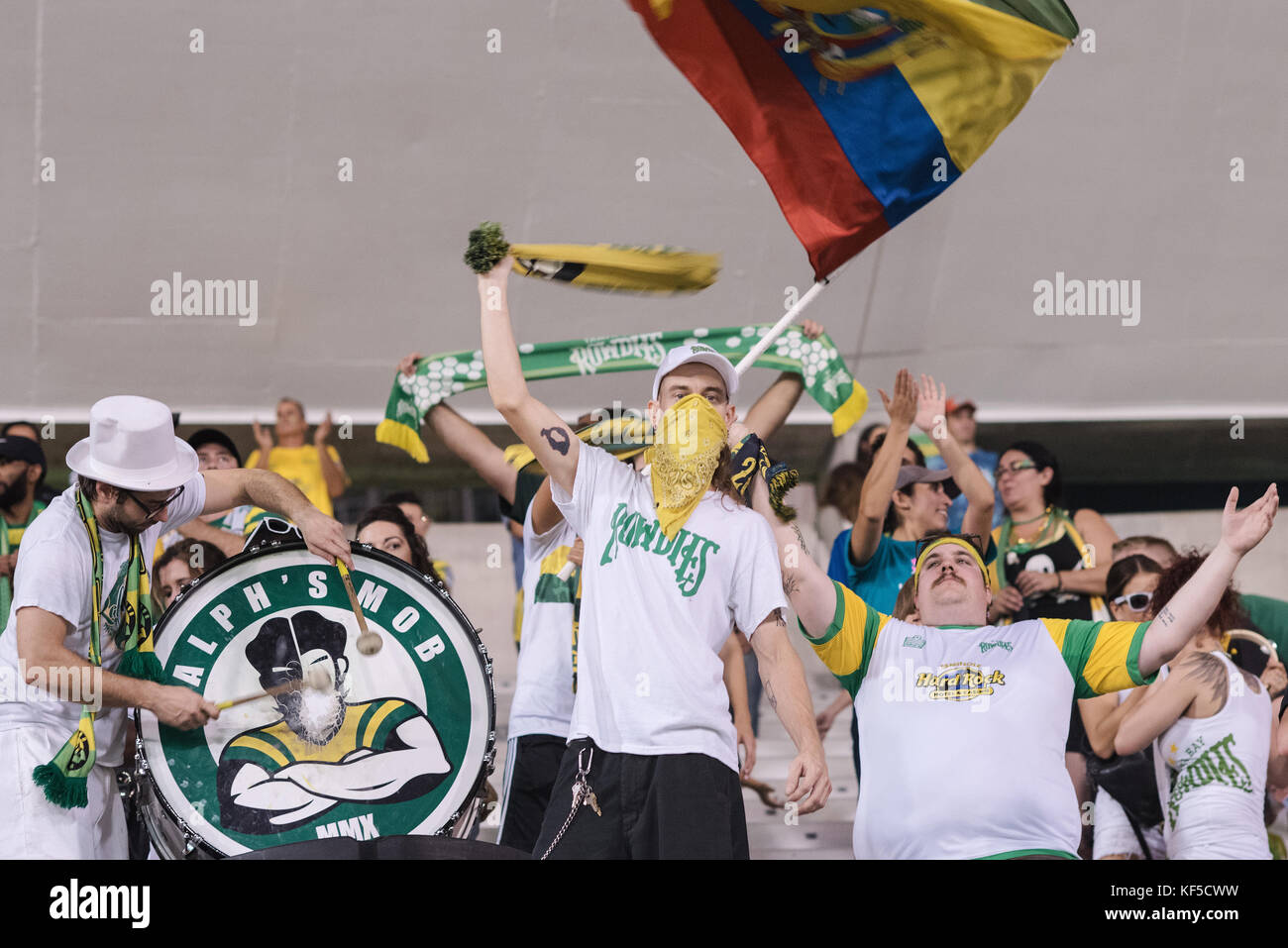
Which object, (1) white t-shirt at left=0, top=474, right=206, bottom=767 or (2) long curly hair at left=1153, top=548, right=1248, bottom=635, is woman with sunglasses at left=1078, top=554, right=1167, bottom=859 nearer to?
(2) long curly hair at left=1153, top=548, right=1248, bottom=635

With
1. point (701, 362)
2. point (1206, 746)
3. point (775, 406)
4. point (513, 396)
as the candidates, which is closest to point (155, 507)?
point (513, 396)

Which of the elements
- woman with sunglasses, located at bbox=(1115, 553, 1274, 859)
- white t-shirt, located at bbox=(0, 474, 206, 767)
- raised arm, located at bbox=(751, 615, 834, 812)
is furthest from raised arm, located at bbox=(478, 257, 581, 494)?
woman with sunglasses, located at bbox=(1115, 553, 1274, 859)

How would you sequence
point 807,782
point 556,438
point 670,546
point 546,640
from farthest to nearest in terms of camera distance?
point 546,640 → point 556,438 → point 670,546 → point 807,782

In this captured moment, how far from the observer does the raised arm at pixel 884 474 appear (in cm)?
530

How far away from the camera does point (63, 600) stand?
3.89 meters

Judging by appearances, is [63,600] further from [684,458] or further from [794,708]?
[794,708]

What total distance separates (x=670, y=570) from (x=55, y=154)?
24.6 ft

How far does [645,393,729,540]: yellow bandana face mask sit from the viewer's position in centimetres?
370

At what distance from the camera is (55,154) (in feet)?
31.5

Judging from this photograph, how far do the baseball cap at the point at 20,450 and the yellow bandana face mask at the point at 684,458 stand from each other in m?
4.01

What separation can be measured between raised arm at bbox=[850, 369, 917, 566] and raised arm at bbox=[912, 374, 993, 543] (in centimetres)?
6

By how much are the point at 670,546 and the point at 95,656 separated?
158cm

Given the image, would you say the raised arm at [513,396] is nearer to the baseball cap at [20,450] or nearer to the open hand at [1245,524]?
the open hand at [1245,524]
